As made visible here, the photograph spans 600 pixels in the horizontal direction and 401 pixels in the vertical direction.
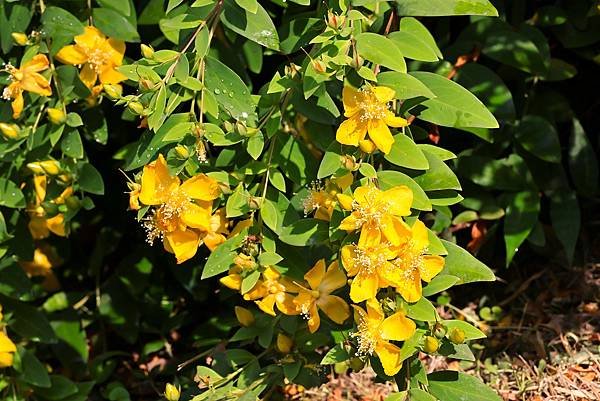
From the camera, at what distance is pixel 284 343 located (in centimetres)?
183

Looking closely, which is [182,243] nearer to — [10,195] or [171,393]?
[171,393]

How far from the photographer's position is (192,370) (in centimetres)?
223

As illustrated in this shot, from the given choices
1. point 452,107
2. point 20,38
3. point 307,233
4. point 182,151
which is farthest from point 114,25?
point 452,107

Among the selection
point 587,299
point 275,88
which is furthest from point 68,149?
point 587,299

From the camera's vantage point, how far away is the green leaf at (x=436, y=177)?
1.61 meters

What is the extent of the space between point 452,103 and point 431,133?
463 mm

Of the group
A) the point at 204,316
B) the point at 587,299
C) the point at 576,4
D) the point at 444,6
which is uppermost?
the point at 444,6

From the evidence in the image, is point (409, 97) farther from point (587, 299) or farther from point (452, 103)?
point (587, 299)

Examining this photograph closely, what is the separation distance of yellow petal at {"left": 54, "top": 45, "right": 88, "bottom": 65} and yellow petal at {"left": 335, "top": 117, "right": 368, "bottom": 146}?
690 millimetres

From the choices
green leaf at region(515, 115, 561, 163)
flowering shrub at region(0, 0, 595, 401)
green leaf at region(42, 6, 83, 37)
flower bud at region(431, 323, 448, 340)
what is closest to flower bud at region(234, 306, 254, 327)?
flowering shrub at region(0, 0, 595, 401)

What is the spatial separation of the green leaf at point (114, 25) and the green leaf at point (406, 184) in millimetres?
691

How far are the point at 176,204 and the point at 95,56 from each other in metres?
0.53

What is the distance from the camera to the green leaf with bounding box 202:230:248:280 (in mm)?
1660

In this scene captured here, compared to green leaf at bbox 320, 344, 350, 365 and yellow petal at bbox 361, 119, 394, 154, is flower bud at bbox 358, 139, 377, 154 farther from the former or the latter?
green leaf at bbox 320, 344, 350, 365
